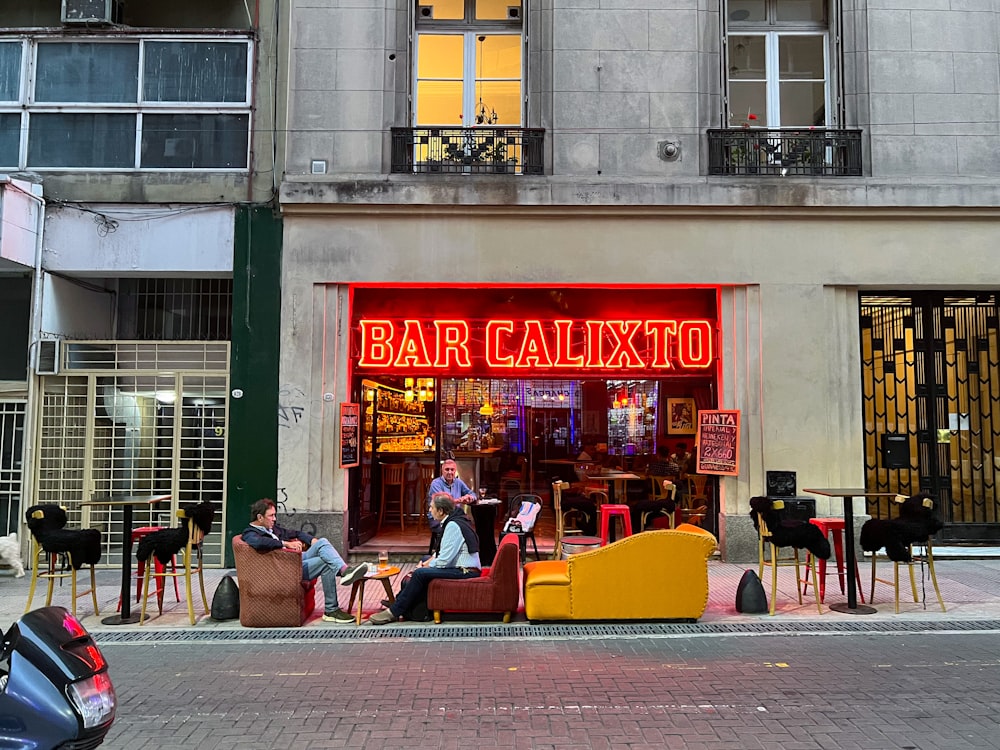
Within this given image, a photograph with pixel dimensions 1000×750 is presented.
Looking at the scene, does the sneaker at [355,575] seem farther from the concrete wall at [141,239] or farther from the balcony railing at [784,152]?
the balcony railing at [784,152]

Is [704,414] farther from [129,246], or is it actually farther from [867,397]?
[129,246]

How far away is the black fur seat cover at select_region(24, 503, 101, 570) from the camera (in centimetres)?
759

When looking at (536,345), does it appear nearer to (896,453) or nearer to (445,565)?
(445,565)

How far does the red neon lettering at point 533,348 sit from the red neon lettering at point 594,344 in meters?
0.62

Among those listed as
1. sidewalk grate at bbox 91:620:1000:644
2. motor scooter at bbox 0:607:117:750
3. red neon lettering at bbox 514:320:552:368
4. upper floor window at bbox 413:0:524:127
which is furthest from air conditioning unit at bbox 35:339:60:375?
motor scooter at bbox 0:607:117:750

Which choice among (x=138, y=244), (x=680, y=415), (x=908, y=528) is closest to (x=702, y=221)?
(x=680, y=415)

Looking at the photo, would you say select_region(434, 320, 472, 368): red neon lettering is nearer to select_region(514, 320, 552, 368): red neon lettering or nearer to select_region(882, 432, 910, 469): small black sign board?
select_region(514, 320, 552, 368): red neon lettering

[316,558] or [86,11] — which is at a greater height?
[86,11]

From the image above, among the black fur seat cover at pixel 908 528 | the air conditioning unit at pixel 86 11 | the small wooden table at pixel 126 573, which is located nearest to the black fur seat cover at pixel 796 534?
the black fur seat cover at pixel 908 528

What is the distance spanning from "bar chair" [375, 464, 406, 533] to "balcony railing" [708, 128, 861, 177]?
6.88 m

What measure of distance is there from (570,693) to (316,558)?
343 centimetres

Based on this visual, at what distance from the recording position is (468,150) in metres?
11.3

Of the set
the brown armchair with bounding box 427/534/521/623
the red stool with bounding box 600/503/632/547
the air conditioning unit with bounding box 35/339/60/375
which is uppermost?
the air conditioning unit with bounding box 35/339/60/375

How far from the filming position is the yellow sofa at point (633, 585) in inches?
294
